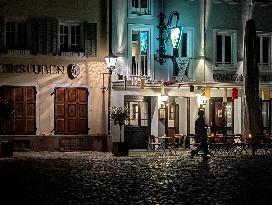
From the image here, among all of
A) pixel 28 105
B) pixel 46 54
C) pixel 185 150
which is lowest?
pixel 185 150

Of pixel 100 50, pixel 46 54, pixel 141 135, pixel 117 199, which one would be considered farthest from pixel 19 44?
pixel 117 199

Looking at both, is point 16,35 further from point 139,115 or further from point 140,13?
point 139,115

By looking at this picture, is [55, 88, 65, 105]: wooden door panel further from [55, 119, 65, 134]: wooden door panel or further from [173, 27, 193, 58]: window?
[173, 27, 193, 58]: window

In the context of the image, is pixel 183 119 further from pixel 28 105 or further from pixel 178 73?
pixel 28 105

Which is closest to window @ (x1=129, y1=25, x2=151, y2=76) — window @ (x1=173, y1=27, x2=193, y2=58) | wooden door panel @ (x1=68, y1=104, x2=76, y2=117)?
window @ (x1=173, y1=27, x2=193, y2=58)

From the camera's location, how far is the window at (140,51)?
107 ft

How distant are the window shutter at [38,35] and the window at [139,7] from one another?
4226 mm

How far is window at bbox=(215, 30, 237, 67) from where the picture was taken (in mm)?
34469

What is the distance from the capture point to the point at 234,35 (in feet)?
114

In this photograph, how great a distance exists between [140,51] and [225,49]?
185 inches

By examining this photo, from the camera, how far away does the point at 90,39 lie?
3188 cm

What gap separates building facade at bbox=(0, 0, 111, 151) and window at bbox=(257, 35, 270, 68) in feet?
27.6

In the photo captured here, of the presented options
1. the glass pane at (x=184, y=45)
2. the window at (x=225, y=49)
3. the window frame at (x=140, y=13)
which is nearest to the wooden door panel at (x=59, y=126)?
the window frame at (x=140, y=13)

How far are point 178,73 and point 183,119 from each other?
244 centimetres
